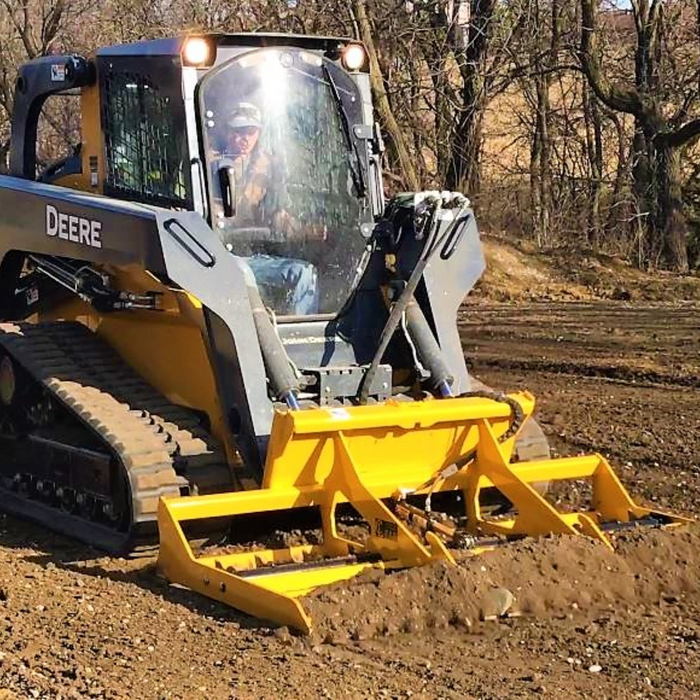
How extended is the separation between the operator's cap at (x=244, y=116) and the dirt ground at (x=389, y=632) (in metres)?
2.10

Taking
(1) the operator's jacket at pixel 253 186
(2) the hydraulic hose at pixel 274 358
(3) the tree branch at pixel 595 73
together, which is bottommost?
(2) the hydraulic hose at pixel 274 358

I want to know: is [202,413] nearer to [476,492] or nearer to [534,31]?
[476,492]

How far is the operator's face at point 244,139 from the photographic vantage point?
21.3 feet

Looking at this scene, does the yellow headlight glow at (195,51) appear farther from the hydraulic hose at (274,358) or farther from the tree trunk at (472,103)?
the tree trunk at (472,103)

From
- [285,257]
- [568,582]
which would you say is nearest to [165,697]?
[568,582]

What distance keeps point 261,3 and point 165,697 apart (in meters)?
15.2

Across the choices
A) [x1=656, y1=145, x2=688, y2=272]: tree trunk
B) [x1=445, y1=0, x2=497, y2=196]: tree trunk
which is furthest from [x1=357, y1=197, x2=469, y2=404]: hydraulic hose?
[x1=445, y1=0, x2=497, y2=196]: tree trunk

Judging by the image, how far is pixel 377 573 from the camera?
5180mm

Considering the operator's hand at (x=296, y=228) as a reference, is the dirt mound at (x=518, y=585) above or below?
below

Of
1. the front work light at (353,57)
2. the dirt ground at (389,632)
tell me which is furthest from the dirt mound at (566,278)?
the dirt ground at (389,632)

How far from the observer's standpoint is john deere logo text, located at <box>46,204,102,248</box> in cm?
641

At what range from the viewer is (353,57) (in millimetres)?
7016

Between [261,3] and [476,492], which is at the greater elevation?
[261,3]

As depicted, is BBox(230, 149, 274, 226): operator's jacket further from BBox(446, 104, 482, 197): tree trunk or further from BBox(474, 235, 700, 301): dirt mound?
BBox(446, 104, 482, 197): tree trunk
